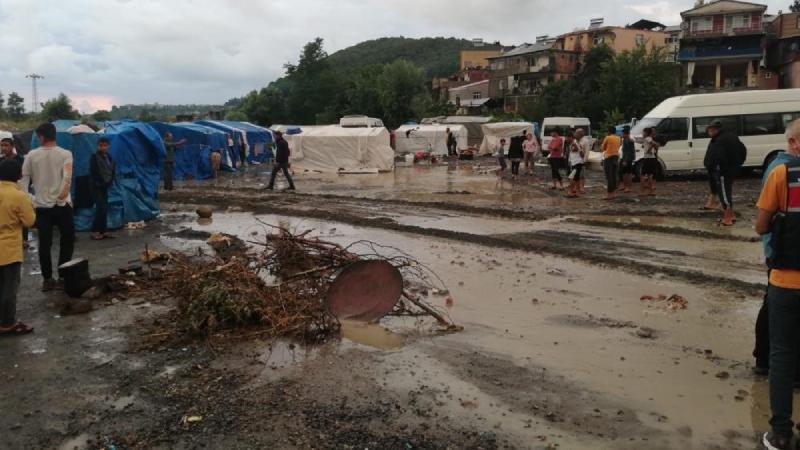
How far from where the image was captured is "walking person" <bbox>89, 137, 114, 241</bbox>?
9.98m

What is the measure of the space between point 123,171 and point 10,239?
6.83 meters

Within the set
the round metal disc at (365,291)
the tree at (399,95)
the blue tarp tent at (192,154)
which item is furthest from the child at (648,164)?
the tree at (399,95)

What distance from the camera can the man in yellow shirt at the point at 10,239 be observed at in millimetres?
5465

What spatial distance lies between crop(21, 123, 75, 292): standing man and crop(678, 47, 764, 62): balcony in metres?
69.3

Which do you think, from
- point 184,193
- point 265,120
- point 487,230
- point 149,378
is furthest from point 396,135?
point 265,120

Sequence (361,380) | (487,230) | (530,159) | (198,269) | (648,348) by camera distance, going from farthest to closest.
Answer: (530,159) < (487,230) < (198,269) < (648,348) < (361,380)

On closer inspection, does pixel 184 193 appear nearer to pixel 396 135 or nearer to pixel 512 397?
pixel 512 397

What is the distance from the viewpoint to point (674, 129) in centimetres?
1788

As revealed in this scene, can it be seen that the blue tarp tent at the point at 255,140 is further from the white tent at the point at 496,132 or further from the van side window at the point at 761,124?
the van side window at the point at 761,124

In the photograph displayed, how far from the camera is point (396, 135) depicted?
3775 centimetres

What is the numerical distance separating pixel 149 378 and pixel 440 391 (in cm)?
221

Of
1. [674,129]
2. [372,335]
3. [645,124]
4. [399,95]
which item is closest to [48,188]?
[372,335]

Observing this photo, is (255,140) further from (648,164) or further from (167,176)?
(648,164)

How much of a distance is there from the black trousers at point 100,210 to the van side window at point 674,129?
15.0m
